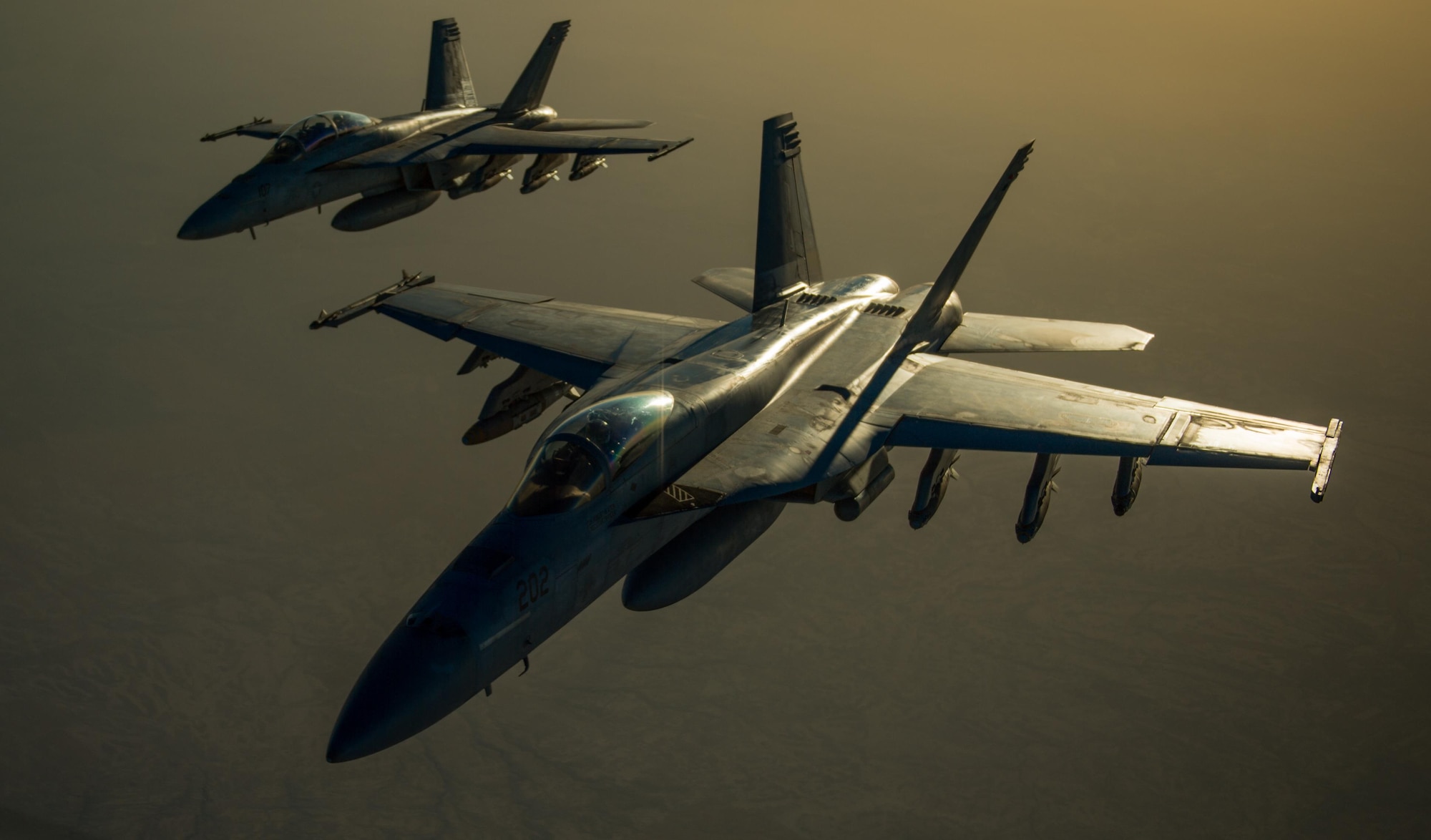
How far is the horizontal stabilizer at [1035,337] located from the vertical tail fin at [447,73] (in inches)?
678

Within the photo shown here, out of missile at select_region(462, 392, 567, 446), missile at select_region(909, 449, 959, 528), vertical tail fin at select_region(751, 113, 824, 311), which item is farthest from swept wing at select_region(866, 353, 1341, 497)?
missile at select_region(462, 392, 567, 446)

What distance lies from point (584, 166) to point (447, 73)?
206 inches

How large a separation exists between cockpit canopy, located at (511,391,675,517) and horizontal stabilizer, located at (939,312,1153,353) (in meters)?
10.7

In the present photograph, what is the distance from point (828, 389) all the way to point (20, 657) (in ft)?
128

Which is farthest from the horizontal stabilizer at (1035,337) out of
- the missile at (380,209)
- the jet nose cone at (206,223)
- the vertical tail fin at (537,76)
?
the jet nose cone at (206,223)

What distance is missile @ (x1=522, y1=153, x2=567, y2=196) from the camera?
31203mm

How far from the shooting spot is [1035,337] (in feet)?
77.1

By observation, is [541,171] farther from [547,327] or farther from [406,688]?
[406,688]

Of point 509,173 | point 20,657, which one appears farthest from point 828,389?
point 20,657

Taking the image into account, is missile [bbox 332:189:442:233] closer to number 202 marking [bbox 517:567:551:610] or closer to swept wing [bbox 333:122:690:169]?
swept wing [bbox 333:122:690:169]

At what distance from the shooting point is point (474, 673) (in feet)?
39.0

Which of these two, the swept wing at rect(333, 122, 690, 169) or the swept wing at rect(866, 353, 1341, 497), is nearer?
the swept wing at rect(866, 353, 1341, 497)

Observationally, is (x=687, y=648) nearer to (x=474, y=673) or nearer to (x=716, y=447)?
(x=716, y=447)

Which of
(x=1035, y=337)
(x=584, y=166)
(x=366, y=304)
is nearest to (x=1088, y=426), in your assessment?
(x=1035, y=337)
